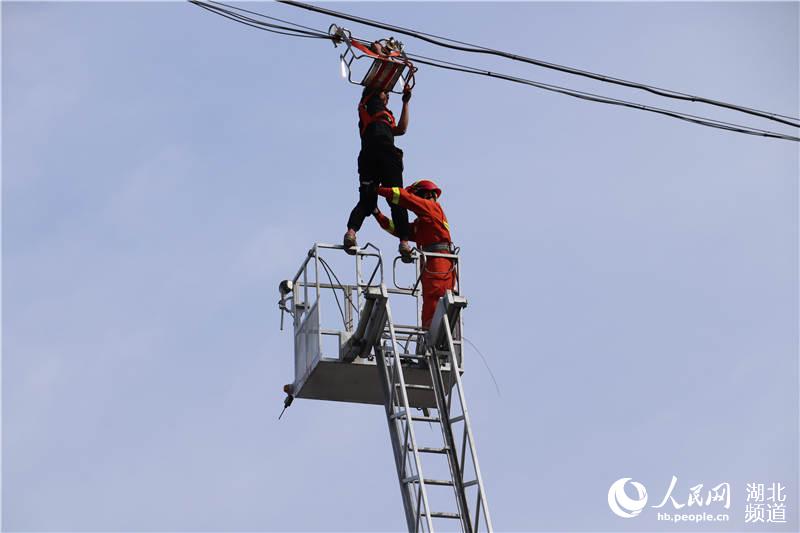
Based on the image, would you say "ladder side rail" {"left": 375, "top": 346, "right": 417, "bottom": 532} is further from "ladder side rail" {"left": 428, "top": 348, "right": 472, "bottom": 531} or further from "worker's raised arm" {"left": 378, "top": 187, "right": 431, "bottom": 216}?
"worker's raised arm" {"left": 378, "top": 187, "right": 431, "bottom": 216}

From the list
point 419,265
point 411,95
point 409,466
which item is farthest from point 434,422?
point 411,95

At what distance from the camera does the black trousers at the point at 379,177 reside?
78.9 ft

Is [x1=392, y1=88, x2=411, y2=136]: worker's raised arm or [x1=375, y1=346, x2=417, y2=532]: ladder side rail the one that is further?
[x1=392, y1=88, x2=411, y2=136]: worker's raised arm

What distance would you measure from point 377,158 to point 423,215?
1.05 m

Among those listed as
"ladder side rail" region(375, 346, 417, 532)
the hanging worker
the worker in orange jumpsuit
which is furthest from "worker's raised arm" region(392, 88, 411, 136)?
"ladder side rail" region(375, 346, 417, 532)

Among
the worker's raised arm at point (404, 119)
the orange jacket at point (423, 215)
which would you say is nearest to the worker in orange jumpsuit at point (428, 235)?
the orange jacket at point (423, 215)

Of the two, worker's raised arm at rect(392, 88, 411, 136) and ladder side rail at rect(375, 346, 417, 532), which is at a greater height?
worker's raised arm at rect(392, 88, 411, 136)

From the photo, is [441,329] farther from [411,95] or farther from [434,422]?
[411,95]

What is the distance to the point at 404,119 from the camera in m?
24.4

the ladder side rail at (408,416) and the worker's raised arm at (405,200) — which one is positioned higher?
the worker's raised arm at (405,200)

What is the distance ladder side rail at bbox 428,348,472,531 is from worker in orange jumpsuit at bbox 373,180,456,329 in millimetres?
990

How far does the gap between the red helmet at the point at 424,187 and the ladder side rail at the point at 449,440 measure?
2.78 metres

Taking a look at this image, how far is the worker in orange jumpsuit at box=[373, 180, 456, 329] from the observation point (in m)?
23.6

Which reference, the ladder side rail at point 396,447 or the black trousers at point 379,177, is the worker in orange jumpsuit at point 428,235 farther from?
the ladder side rail at point 396,447
